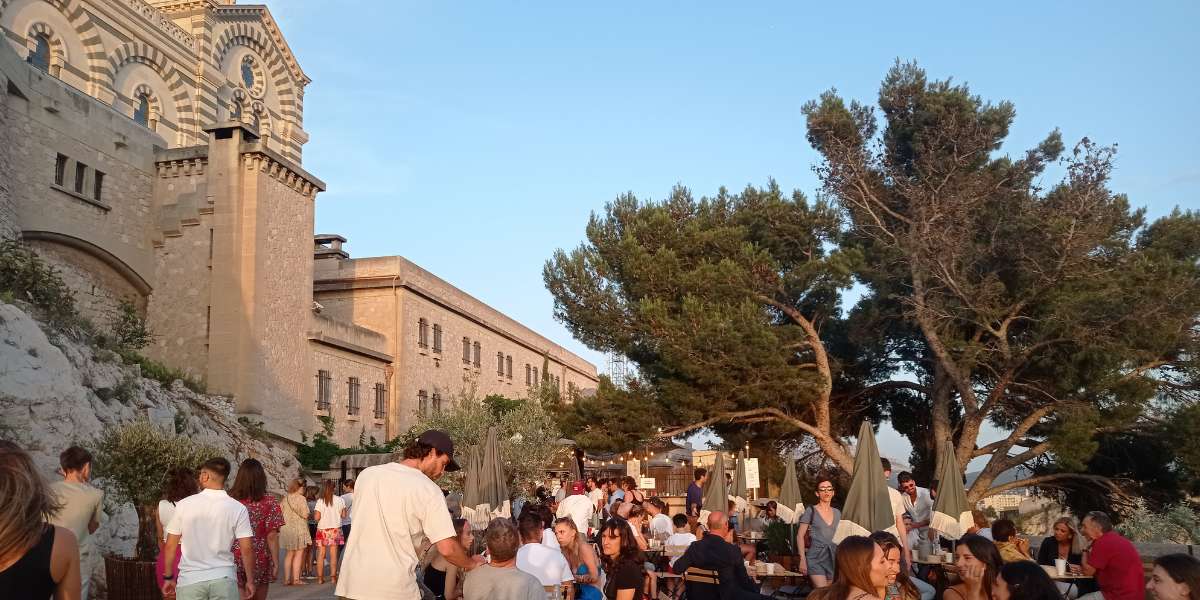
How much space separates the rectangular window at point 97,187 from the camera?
22.6 metres

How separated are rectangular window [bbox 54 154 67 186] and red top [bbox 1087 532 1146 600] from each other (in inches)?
879

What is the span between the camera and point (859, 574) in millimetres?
4027

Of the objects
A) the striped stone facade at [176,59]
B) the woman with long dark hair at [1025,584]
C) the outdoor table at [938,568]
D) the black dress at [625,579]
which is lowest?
the outdoor table at [938,568]

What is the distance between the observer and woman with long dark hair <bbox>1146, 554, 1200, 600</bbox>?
4402 mm

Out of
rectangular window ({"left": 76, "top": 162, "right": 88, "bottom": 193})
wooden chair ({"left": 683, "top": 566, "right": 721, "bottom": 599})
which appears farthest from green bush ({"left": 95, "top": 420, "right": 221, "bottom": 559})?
rectangular window ({"left": 76, "top": 162, "right": 88, "bottom": 193})

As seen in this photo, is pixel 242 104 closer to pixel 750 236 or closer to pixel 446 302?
pixel 446 302

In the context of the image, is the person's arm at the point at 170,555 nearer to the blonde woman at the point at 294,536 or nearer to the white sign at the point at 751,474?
the blonde woman at the point at 294,536

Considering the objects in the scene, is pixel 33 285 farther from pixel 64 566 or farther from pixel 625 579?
pixel 64 566

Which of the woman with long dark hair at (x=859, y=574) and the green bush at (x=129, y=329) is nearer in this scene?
the woman with long dark hair at (x=859, y=574)

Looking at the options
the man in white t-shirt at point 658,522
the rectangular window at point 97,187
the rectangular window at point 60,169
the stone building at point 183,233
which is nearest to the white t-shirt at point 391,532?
the man in white t-shirt at point 658,522

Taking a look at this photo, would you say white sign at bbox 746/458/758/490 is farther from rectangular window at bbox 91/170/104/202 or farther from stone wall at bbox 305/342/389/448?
rectangular window at bbox 91/170/104/202

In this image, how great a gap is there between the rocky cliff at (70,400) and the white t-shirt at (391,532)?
691 centimetres

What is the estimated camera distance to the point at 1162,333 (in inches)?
755

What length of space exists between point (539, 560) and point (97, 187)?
2087cm
